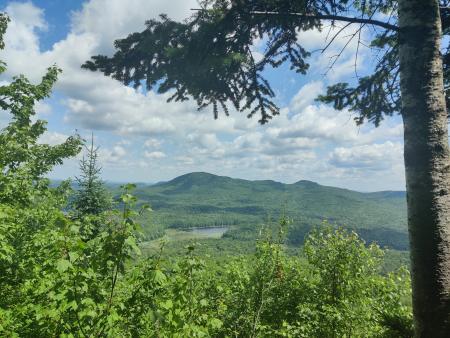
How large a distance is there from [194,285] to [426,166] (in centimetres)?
454

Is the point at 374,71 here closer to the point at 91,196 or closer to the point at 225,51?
the point at 225,51

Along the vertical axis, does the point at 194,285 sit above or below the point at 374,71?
below

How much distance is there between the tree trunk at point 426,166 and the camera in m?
3.24

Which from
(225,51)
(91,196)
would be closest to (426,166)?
(225,51)

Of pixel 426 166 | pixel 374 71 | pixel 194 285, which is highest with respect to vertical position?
pixel 374 71

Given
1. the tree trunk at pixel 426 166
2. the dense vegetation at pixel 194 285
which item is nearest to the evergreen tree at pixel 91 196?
the dense vegetation at pixel 194 285

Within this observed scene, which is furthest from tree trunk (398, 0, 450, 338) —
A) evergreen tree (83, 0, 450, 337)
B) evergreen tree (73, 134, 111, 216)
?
evergreen tree (73, 134, 111, 216)

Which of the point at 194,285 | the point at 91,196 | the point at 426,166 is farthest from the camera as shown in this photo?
the point at 91,196

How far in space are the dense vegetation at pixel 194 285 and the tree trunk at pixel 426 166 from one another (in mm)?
1394

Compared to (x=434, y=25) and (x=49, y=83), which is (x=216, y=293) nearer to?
(x=434, y=25)

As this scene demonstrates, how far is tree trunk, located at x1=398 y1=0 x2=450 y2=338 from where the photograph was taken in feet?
10.6

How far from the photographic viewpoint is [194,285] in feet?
20.4

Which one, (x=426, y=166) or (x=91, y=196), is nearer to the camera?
(x=426, y=166)

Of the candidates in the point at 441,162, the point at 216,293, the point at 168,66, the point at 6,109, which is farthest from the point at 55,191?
the point at 441,162
